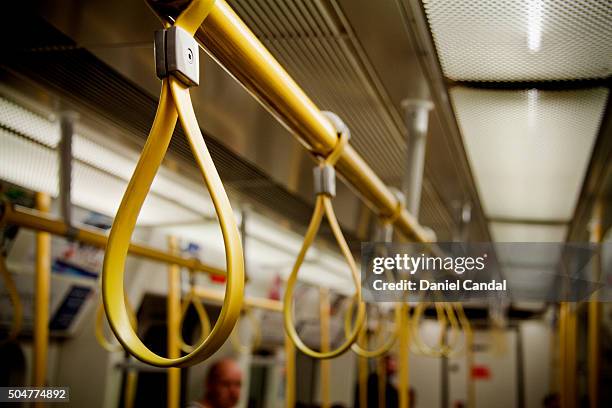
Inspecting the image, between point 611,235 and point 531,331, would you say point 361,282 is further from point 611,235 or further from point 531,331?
point 531,331

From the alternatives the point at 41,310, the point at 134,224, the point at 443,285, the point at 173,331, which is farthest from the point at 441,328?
the point at 134,224

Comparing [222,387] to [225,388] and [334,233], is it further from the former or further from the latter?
[334,233]

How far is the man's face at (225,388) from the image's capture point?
138 inches

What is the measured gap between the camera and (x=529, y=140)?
2238 mm

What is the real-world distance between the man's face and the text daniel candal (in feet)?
7.58

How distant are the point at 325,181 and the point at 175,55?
0.62 m

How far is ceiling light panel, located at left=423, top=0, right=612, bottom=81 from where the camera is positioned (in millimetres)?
1325

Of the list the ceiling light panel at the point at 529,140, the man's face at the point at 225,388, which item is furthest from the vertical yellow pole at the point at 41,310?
the ceiling light panel at the point at 529,140

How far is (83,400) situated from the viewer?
3.83 meters

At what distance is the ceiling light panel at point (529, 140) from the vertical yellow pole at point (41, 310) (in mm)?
1791

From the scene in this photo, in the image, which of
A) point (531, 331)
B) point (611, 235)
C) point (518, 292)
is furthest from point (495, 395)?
point (518, 292)

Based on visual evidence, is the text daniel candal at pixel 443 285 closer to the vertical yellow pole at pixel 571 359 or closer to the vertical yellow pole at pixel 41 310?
the vertical yellow pole at pixel 41 310

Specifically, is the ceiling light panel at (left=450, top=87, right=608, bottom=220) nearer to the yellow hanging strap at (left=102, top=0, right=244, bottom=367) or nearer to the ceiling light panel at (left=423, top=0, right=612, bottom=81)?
the ceiling light panel at (left=423, top=0, right=612, bottom=81)

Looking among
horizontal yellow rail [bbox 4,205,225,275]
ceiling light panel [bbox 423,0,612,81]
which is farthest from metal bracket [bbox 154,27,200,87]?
horizontal yellow rail [bbox 4,205,225,275]
